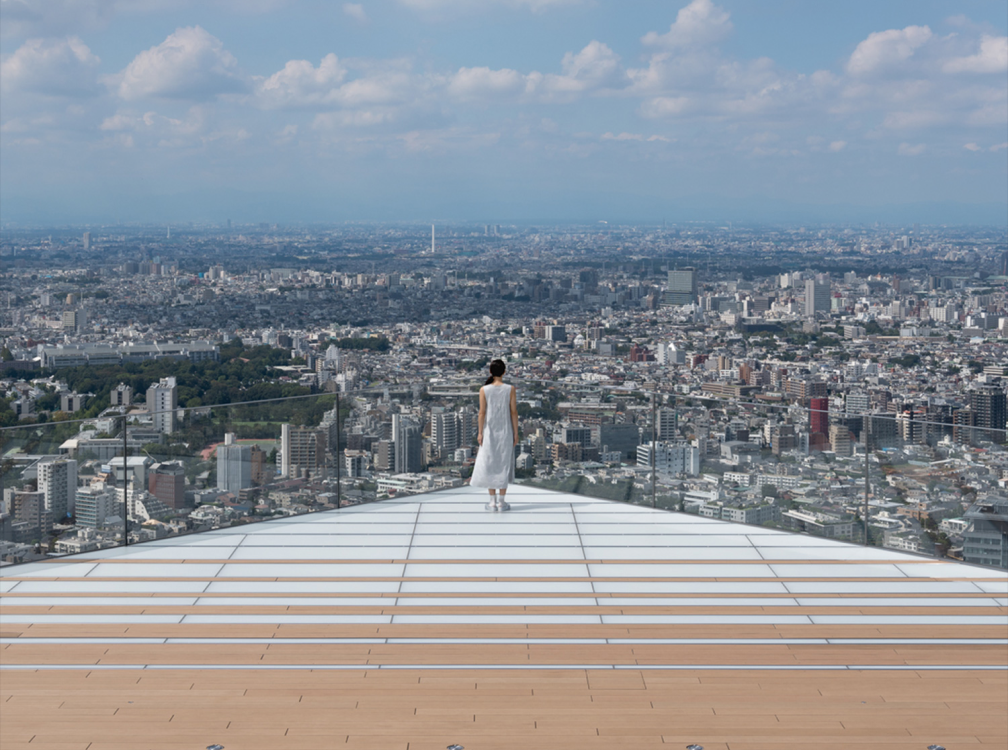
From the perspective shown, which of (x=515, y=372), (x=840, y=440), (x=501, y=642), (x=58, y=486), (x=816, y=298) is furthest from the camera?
(x=816, y=298)

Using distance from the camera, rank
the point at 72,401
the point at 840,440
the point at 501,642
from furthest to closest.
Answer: the point at 72,401 < the point at 840,440 < the point at 501,642

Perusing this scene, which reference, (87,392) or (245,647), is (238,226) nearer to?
(87,392)

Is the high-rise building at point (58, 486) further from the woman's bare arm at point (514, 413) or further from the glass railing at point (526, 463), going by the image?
the woman's bare arm at point (514, 413)

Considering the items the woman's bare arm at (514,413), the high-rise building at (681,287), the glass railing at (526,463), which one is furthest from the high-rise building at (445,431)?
the high-rise building at (681,287)

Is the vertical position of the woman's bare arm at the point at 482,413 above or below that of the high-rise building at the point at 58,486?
above

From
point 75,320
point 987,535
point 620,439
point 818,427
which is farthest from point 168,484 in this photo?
point 75,320

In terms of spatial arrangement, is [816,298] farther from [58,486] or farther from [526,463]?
[58,486]
